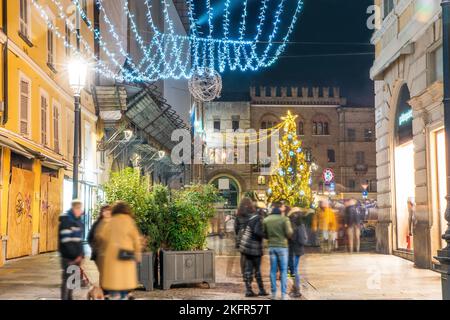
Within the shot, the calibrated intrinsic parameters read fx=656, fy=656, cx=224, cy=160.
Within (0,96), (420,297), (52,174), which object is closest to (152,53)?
(52,174)

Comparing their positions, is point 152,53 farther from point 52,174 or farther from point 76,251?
point 76,251

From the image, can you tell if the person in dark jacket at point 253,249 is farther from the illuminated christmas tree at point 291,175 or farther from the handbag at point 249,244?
the illuminated christmas tree at point 291,175

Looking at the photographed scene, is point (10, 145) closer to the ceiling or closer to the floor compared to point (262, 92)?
closer to the floor

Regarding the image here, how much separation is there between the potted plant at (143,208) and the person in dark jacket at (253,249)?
1812 millimetres

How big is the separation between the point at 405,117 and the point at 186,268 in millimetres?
9473

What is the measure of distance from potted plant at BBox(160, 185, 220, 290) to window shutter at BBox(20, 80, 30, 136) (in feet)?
25.0

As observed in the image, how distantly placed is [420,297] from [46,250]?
45.6ft

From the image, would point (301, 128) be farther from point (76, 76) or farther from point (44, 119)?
point (76, 76)

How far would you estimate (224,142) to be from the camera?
67.8 metres

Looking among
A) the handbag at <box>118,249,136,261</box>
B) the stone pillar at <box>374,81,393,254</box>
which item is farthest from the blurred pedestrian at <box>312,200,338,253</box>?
the handbag at <box>118,249,136,261</box>

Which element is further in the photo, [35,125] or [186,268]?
[35,125]

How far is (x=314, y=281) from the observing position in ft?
46.7

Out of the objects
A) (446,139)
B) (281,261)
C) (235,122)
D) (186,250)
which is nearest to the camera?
(446,139)

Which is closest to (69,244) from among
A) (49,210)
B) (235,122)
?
(49,210)
